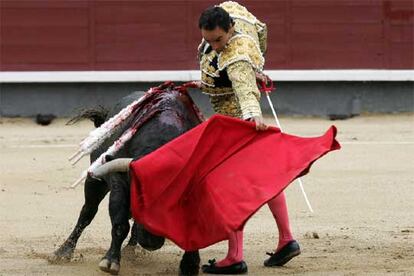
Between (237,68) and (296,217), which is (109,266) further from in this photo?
(296,217)

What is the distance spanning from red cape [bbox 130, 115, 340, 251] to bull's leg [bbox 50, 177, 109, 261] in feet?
2.03

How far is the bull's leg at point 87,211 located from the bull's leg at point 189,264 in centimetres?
55

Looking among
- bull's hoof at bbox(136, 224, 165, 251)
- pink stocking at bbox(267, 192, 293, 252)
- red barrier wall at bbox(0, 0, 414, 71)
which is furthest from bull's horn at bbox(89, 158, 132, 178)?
red barrier wall at bbox(0, 0, 414, 71)

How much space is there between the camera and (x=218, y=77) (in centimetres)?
381

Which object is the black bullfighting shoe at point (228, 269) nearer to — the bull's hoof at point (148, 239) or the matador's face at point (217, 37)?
the bull's hoof at point (148, 239)

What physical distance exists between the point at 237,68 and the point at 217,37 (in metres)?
0.13

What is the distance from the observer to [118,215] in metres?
3.71

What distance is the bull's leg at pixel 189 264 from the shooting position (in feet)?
12.4

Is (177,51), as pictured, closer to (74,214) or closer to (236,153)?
(74,214)

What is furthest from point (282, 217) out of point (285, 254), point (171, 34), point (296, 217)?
point (171, 34)

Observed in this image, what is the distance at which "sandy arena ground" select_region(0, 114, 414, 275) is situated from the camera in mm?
4078

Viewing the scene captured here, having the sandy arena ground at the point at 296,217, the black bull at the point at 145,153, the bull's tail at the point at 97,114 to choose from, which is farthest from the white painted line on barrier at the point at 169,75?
the black bull at the point at 145,153

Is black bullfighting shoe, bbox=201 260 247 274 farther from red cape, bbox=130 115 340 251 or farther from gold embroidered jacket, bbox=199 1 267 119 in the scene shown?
gold embroidered jacket, bbox=199 1 267 119

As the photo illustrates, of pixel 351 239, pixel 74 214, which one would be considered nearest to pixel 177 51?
pixel 74 214
